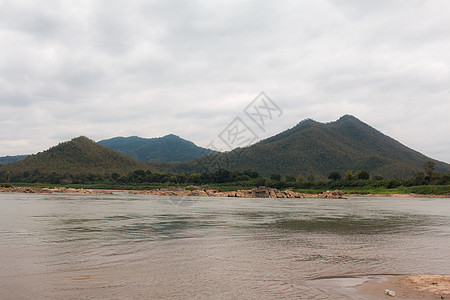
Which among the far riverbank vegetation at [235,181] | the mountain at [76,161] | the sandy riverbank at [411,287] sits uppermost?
the mountain at [76,161]

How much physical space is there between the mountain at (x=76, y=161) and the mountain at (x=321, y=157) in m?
30.4

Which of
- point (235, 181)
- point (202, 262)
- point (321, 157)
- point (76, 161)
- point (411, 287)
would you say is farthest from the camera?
point (321, 157)

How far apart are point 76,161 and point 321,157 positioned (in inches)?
3884

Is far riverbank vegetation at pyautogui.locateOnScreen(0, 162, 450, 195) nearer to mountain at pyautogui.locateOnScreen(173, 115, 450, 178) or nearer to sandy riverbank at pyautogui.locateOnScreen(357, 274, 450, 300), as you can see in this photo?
mountain at pyautogui.locateOnScreen(173, 115, 450, 178)

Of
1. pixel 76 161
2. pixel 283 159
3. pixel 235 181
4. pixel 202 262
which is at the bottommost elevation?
pixel 202 262

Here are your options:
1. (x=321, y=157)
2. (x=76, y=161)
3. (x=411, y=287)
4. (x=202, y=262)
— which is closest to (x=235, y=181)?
(x=321, y=157)

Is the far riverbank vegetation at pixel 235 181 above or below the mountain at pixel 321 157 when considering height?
below

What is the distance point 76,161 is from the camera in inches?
5527

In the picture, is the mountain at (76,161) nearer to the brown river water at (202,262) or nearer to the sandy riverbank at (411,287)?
the brown river water at (202,262)

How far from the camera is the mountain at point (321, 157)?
465ft

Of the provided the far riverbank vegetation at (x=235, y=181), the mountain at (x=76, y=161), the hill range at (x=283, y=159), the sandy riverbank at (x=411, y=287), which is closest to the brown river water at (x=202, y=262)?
the sandy riverbank at (x=411, y=287)

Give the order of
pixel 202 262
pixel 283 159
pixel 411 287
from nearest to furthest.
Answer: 1. pixel 411 287
2. pixel 202 262
3. pixel 283 159

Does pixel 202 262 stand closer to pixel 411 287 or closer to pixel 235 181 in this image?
pixel 411 287

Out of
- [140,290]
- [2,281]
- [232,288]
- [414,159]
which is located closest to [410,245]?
[232,288]
